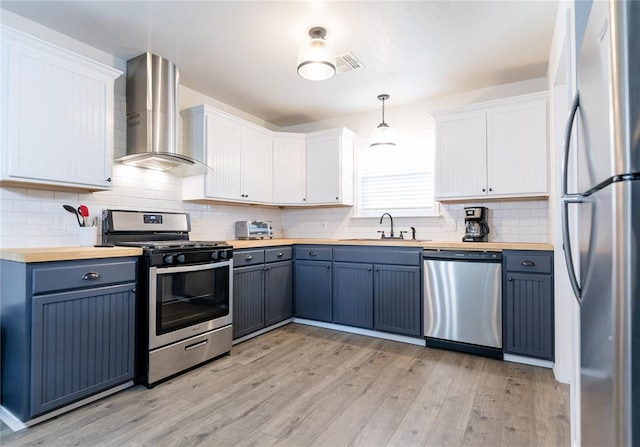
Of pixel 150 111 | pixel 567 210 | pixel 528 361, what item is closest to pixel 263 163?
pixel 150 111

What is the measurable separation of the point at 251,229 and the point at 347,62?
6.73 feet

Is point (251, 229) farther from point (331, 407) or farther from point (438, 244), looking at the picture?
point (331, 407)

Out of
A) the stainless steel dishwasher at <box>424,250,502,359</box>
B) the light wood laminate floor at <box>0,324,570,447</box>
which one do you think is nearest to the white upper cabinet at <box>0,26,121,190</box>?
the light wood laminate floor at <box>0,324,570,447</box>

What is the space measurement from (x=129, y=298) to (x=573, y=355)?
8.52 feet

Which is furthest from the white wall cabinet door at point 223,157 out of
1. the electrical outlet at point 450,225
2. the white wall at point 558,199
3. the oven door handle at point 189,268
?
the white wall at point 558,199

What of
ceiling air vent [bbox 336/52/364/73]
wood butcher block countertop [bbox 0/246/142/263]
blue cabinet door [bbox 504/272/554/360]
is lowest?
blue cabinet door [bbox 504/272/554/360]

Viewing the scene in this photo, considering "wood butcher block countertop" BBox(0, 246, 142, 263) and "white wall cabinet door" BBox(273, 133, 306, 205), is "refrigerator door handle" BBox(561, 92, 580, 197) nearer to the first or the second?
"wood butcher block countertop" BBox(0, 246, 142, 263)

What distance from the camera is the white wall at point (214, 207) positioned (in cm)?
245

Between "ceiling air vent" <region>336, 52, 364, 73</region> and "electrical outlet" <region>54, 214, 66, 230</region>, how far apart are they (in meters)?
2.49

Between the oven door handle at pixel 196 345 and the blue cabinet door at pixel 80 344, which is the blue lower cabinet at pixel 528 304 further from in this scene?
the blue cabinet door at pixel 80 344

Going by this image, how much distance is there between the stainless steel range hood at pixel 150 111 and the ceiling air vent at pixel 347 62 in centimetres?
146

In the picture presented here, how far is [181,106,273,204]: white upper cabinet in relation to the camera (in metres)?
3.45

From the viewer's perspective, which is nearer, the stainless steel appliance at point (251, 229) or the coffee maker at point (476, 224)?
the coffee maker at point (476, 224)

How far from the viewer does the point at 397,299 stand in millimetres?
3338
